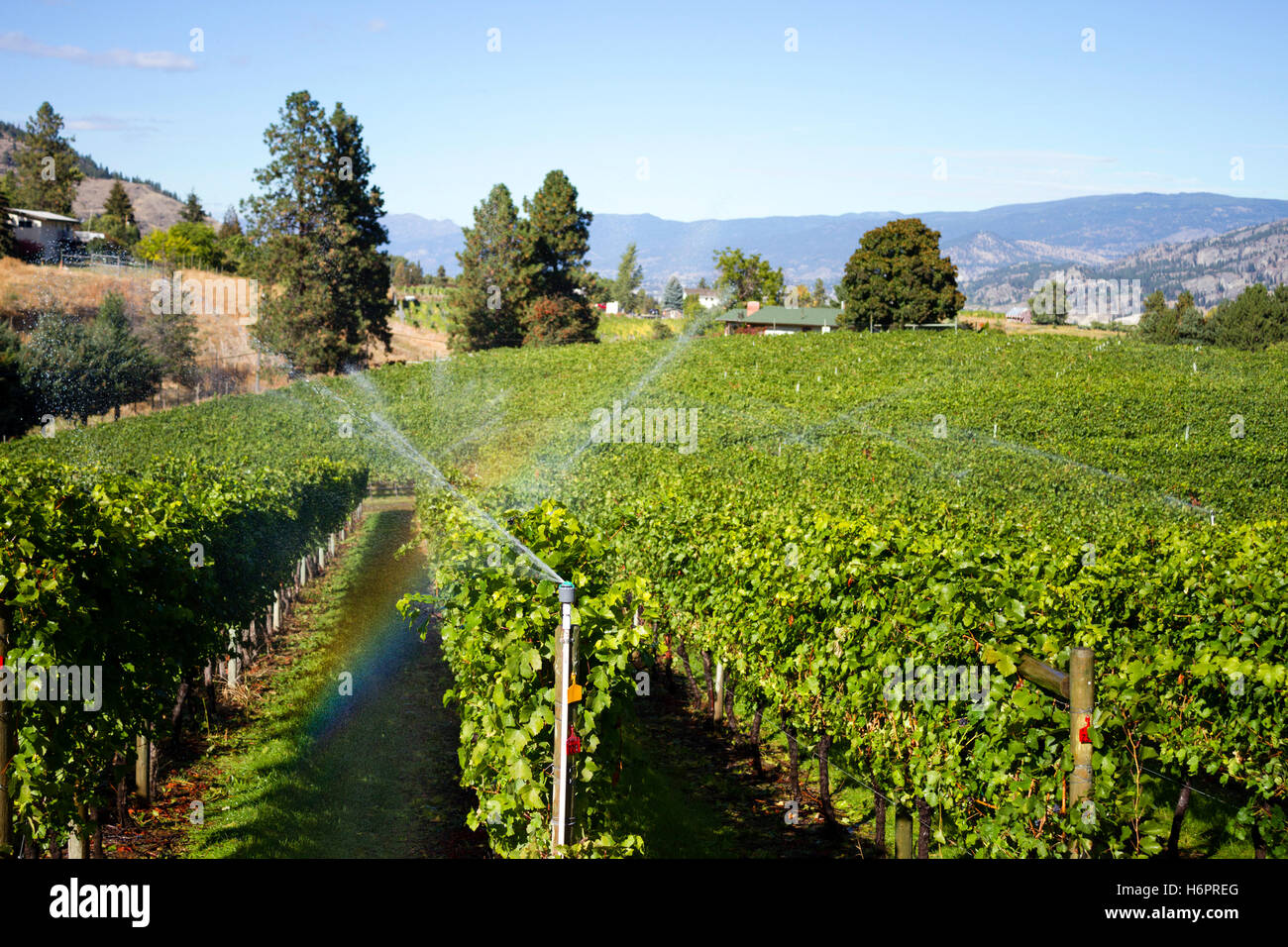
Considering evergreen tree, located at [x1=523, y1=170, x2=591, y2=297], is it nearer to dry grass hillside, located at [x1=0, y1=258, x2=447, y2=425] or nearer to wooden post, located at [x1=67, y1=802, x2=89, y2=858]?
dry grass hillside, located at [x1=0, y1=258, x2=447, y2=425]

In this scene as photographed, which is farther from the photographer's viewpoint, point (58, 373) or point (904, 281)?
point (904, 281)

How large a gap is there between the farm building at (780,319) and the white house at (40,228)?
6795 cm

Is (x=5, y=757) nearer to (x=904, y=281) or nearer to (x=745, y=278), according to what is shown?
(x=904, y=281)

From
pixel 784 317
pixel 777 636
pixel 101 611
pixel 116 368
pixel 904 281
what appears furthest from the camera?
pixel 784 317

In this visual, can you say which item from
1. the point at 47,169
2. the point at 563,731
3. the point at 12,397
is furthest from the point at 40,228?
the point at 563,731

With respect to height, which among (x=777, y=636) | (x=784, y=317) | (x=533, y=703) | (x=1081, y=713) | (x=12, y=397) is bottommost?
(x=777, y=636)

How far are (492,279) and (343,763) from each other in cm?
7248

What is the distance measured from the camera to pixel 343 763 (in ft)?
36.6

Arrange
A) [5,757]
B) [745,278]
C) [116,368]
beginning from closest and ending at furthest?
[5,757] → [116,368] → [745,278]

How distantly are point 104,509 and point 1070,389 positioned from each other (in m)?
46.8

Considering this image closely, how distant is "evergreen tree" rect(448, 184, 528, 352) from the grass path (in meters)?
64.2
